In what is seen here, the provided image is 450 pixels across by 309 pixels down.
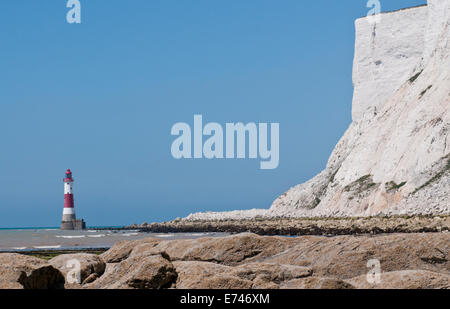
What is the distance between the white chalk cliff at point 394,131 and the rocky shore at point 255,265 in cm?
3413

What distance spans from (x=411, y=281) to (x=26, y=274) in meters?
5.48

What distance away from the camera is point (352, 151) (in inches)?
2603

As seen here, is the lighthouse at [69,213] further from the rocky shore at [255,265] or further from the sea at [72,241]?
the rocky shore at [255,265]

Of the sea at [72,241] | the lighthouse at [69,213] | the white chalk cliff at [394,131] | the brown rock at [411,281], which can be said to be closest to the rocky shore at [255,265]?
the brown rock at [411,281]

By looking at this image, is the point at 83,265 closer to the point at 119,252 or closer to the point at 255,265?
the point at 255,265

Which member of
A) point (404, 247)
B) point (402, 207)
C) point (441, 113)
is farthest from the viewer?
point (441, 113)

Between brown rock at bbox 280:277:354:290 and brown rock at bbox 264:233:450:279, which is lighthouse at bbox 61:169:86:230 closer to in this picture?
brown rock at bbox 264:233:450:279

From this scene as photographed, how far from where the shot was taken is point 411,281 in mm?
8914

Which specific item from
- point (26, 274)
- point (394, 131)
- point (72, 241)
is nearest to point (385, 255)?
point (26, 274)

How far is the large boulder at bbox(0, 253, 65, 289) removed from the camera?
31.5ft

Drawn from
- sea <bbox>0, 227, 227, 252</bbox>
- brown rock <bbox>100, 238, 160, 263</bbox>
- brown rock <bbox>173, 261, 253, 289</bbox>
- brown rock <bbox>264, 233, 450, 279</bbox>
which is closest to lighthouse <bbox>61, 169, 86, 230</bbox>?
sea <bbox>0, 227, 227, 252</bbox>
